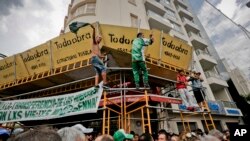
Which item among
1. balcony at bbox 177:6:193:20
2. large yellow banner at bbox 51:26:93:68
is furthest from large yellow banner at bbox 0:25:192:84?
balcony at bbox 177:6:193:20

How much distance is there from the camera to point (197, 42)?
77.3 ft

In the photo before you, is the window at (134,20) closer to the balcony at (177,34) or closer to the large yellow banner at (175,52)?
the large yellow banner at (175,52)

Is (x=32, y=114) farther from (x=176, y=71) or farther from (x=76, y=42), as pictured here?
(x=176, y=71)

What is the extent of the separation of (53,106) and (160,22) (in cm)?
1360

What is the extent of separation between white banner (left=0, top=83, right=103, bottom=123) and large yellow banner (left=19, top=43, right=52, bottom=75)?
2390 mm

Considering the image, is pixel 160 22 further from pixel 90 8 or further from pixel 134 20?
pixel 90 8

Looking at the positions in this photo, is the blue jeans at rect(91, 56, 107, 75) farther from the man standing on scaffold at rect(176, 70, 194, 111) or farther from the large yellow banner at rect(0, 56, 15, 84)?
the large yellow banner at rect(0, 56, 15, 84)

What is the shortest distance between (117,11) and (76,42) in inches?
256

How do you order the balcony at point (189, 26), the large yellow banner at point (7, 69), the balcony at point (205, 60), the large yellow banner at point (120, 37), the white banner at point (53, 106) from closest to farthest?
the white banner at point (53, 106), the large yellow banner at point (120, 37), the large yellow banner at point (7, 69), the balcony at point (205, 60), the balcony at point (189, 26)

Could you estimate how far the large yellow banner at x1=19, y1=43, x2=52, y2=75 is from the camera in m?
9.07

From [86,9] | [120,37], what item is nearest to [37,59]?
[120,37]

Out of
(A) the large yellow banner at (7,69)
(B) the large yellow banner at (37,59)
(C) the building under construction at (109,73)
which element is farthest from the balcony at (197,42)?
(A) the large yellow banner at (7,69)

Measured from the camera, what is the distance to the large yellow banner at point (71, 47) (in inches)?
326

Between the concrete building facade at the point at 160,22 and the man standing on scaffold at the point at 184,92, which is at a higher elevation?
the concrete building facade at the point at 160,22
